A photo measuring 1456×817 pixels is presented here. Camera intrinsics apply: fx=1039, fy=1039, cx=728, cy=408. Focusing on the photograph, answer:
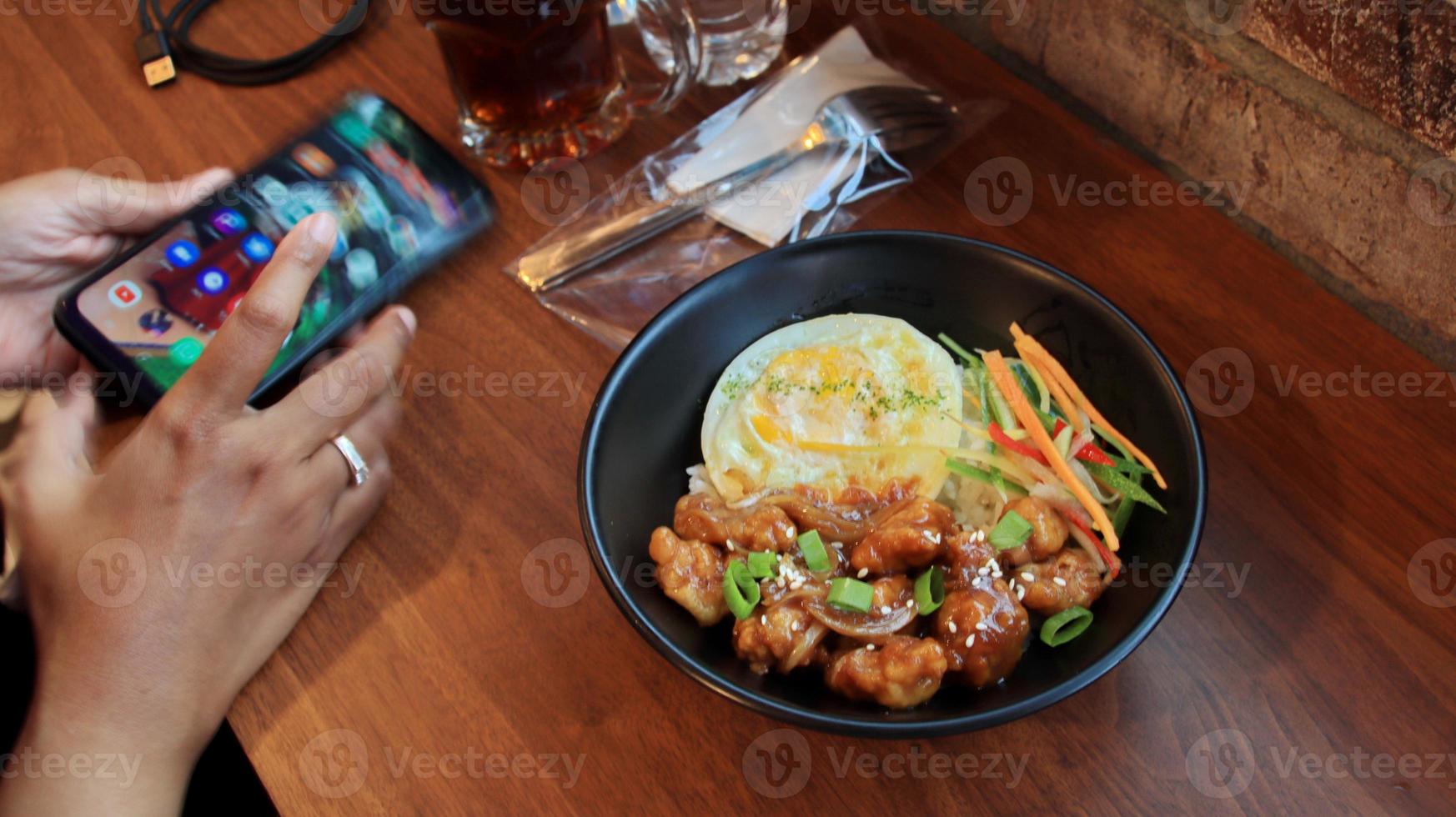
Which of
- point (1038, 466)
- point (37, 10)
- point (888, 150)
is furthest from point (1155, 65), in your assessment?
point (37, 10)

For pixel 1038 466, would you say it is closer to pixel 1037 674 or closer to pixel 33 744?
pixel 1037 674

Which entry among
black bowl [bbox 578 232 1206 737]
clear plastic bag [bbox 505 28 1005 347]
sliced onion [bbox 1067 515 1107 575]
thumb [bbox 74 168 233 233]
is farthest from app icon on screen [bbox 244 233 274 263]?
sliced onion [bbox 1067 515 1107 575]

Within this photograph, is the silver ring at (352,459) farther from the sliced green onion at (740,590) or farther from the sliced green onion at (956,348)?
the sliced green onion at (956,348)

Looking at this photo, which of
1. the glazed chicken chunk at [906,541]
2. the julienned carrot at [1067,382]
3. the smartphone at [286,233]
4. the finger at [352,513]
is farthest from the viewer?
the smartphone at [286,233]

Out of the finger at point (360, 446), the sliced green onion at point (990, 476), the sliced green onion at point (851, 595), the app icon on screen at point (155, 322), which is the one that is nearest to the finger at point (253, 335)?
the finger at point (360, 446)

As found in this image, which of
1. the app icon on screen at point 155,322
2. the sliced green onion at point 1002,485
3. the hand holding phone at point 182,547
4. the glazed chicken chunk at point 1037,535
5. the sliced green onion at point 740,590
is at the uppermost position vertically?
the glazed chicken chunk at point 1037,535

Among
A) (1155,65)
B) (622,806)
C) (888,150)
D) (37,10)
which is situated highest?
A: (1155,65)
